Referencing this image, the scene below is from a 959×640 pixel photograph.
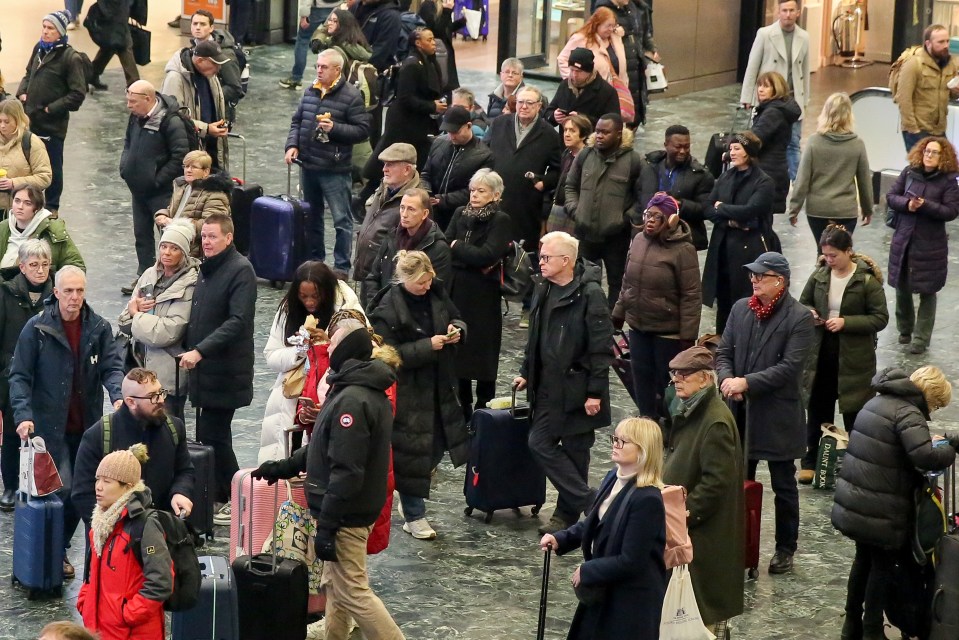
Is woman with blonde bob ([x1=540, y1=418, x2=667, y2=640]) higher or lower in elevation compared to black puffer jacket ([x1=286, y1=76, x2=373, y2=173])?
lower

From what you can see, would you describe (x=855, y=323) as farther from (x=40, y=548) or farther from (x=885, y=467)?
(x=40, y=548)

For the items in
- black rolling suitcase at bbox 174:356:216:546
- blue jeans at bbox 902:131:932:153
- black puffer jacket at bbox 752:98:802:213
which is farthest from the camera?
blue jeans at bbox 902:131:932:153

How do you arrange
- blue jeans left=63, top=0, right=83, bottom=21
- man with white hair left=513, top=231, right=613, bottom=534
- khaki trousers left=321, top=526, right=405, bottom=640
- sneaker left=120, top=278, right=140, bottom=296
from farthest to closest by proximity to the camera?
blue jeans left=63, top=0, right=83, bottom=21
sneaker left=120, top=278, right=140, bottom=296
man with white hair left=513, top=231, right=613, bottom=534
khaki trousers left=321, top=526, right=405, bottom=640

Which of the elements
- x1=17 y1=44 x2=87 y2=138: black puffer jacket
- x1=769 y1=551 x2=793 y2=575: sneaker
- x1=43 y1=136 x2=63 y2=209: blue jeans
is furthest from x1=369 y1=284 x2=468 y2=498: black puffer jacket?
x1=43 y1=136 x2=63 y2=209: blue jeans

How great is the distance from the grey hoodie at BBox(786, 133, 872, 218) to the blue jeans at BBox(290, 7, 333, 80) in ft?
29.0

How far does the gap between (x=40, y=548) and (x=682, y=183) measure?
534 cm

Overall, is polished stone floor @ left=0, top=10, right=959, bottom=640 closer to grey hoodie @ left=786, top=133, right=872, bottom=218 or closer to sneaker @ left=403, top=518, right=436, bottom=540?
sneaker @ left=403, top=518, right=436, bottom=540

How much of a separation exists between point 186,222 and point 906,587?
15.3 ft

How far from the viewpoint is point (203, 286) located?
9469mm

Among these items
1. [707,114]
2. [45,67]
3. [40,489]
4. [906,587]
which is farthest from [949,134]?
[40,489]

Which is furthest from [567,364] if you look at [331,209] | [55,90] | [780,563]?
[55,90]

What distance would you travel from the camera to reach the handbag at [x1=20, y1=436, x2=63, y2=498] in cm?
863

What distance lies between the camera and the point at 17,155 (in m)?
12.7

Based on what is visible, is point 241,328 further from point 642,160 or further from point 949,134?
point 949,134
